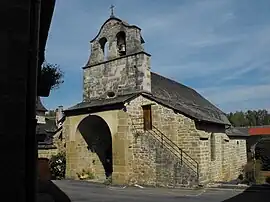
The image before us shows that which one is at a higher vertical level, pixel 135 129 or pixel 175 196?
pixel 135 129

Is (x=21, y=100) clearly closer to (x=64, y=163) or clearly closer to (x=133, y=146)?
(x=133, y=146)

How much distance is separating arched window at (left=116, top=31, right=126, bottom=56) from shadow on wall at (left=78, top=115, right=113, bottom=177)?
4701 mm

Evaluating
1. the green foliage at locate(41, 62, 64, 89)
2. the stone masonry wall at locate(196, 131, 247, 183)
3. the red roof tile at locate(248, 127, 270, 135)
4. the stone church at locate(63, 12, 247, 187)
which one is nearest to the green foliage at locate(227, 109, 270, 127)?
the red roof tile at locate(248, 127, 270, 135)

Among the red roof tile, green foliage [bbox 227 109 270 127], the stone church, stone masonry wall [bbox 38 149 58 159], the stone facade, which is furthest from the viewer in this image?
green foliage [bbox 227 109 270 127]

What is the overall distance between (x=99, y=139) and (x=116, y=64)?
16.0ft

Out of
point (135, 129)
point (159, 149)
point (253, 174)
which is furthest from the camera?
point (253, 174)

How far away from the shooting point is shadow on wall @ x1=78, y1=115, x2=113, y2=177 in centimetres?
2133

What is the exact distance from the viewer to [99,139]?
21.9 metres

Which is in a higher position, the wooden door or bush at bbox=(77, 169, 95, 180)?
the wooden door

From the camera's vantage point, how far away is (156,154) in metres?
17.9

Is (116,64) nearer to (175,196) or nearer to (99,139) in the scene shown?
(99,139)

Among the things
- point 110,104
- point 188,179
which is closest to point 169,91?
point 110,104

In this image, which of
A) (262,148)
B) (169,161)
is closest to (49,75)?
(169,161)

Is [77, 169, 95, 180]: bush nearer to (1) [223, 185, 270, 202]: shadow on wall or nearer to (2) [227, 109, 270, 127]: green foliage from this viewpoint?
(1) [223, 185, 270, 202]: shadow on wall
